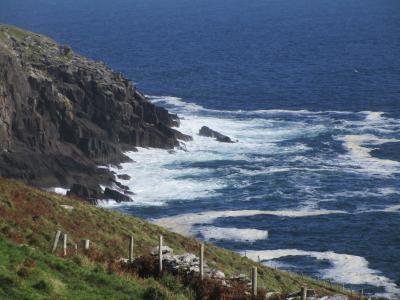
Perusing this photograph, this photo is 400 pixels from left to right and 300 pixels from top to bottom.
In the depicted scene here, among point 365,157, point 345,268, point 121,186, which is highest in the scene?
point 365,157

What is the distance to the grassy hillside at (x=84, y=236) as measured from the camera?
109 feet

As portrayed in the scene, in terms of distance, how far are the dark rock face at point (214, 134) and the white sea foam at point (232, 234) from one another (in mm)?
36025

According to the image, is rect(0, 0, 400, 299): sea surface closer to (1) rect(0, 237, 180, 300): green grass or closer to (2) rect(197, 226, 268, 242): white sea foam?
(2) rect(197, 226, 268, 242): white sea foam

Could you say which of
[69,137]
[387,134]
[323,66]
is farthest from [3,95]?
[323,66]

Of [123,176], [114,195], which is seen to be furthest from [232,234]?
[123,176]

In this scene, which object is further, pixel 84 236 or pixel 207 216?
pixel 207 216

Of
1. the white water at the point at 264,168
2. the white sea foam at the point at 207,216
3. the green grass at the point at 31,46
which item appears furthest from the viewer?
the green grass at the point at 31,46

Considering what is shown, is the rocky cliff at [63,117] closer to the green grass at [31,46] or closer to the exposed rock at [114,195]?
the green grass at [31,46]

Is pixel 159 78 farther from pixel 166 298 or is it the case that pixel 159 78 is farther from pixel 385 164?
pixel 166 298

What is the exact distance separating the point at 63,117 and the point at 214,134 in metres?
23.5

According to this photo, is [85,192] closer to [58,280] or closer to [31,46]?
[31,46]

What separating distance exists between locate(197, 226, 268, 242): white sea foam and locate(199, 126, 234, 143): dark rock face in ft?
118

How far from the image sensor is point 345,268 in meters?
73.3

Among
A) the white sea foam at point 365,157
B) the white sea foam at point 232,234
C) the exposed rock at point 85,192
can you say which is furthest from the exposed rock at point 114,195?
the white sea foam at point 365,157
